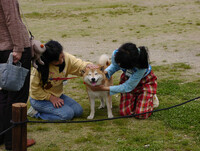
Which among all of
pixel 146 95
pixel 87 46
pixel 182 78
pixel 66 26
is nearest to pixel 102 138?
pixel 146 95

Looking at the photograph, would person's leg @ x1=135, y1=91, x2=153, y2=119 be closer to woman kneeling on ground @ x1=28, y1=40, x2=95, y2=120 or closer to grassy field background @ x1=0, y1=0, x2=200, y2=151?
grassy field background @ x1=0, y1=0, x2=200, y2=151

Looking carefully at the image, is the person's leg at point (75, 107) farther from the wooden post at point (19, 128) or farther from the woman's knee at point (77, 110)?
the wooden post at point (19, 128)

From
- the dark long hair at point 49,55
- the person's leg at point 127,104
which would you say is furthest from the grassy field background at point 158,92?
the dark long hair at point 49,55

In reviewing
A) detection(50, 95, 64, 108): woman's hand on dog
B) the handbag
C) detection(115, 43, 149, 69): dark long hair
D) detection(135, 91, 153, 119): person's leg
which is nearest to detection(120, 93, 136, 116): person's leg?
detection(135, 91, 153, 119): person's leg

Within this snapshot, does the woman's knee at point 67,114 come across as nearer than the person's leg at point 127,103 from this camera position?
Yes

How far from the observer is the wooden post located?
9.27 feet

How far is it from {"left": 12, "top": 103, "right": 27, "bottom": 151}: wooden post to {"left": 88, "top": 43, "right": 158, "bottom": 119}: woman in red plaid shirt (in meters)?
1.74

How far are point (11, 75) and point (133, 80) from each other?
6.17 ft

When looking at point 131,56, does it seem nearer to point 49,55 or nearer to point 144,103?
point 144,103

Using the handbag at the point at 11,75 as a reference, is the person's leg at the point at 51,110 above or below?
below

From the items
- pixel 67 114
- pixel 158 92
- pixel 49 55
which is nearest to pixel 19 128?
pixel 49 55

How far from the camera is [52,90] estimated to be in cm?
471

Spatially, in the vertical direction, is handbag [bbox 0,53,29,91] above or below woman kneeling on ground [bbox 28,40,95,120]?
above

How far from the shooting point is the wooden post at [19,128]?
9.27ft
